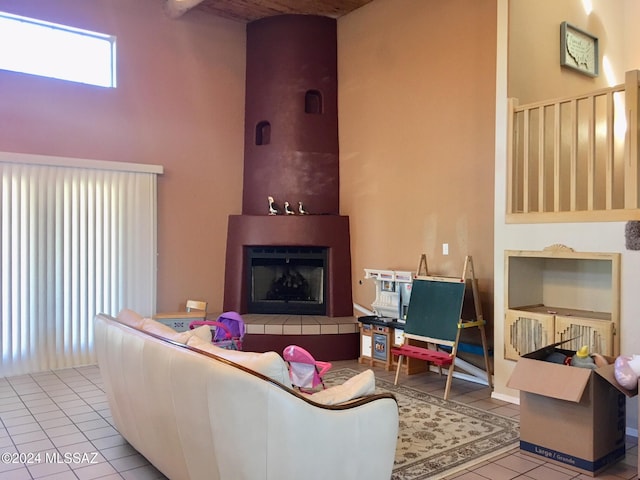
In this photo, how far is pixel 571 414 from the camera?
129 inches

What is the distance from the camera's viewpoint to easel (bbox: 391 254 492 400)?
4742mm

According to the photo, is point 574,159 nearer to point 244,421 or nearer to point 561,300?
point 561,300

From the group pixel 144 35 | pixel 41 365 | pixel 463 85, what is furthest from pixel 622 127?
pixel 41 365

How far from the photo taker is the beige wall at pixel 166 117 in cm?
561

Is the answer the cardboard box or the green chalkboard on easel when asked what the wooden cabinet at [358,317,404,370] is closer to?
the green chalkboard on easel

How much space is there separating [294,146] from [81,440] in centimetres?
421

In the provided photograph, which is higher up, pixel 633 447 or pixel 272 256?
pixel 272 256

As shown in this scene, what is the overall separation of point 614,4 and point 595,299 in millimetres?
3580

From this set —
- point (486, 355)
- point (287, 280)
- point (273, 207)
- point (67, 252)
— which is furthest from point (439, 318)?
point (67, 252)

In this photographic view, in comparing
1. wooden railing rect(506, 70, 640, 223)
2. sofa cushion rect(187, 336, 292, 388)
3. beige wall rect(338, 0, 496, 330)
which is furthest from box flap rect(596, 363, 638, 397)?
sofa cushion rect(187, 336, 292, 388)

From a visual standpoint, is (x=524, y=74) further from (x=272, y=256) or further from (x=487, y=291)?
(x=272, y=256)

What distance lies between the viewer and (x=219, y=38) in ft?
22.5

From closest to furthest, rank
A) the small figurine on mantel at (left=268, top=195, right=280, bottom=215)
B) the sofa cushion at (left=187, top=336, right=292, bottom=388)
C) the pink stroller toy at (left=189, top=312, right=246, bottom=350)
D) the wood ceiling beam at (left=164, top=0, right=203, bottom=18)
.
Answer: the sofa cushion at (left=187, top=336, right=292, bottom=388)
the pink stroller toy at (left=189, top=312, right=246, bottom=350)
the wood ceiling beam at (left=164, top=0, right=203, bottom=18)
the small figurine on mantel at (left=268, top=195, right=280, bottom=215)

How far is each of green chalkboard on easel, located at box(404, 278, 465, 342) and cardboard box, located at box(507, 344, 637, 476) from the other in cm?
131
